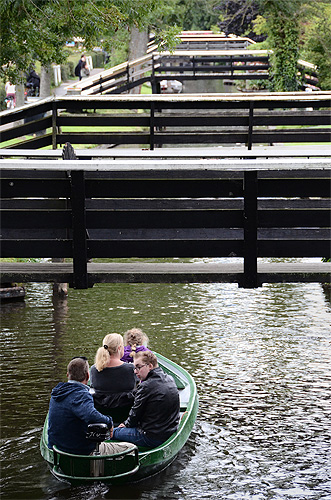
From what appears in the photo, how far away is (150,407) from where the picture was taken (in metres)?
8.99

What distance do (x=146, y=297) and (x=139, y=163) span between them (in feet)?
25.9

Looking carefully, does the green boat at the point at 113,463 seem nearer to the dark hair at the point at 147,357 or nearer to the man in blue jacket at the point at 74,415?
the man in blue jacket at the point at 74,415

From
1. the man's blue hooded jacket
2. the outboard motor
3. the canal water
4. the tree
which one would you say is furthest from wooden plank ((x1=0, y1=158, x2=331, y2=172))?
the tree

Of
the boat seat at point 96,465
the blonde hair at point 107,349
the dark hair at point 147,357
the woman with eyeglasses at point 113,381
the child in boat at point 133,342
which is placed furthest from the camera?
the child in boat at point 133,342

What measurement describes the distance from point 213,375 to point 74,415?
12.3 ft

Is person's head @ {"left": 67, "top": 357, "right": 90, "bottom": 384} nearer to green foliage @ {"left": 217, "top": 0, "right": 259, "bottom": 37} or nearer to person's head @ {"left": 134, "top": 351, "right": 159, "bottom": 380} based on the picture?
person's head @ {"left": 134, "top": 351, "right": 159, "bottom": 380}

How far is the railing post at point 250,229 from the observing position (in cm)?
866

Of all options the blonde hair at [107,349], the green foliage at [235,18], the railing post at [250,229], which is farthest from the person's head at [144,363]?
the green foliage at [235,18]

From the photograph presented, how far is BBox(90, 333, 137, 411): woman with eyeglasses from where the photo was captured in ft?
30.9

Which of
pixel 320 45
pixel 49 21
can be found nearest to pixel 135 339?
pixel 49 21

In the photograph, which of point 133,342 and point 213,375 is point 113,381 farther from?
point 213,375

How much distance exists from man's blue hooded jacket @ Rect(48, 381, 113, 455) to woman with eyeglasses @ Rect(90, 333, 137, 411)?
2.36 ft

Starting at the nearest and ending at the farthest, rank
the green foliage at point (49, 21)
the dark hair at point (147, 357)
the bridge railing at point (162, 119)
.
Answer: the dark hair at point (147, 357), the green foliage at point (49, 21), the bridge railing at point (162, 119)

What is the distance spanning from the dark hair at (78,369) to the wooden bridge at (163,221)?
0.82m
